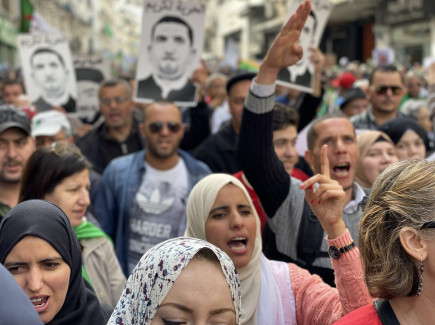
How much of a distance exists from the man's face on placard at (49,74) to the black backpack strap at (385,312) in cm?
598

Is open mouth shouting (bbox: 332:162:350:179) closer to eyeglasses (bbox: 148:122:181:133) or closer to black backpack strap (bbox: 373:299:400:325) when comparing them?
black backpack strap (bbox: 373:299:400:325)

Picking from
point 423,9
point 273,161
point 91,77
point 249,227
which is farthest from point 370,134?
point 423,9

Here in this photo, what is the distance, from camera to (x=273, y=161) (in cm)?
324

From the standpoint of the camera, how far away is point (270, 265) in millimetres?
2881

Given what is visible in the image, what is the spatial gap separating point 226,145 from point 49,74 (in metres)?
3.07

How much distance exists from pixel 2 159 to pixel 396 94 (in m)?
3.65

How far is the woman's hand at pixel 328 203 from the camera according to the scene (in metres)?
2.42

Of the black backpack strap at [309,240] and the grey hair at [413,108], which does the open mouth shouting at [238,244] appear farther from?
the grey hair at [413,108]

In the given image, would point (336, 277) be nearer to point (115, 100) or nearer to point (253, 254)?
point (253, 254)

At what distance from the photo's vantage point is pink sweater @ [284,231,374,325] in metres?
2.33

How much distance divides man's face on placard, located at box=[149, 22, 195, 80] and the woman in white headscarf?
3563mm

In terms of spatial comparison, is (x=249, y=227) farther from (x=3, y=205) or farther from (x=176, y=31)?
(x=176, y=31)

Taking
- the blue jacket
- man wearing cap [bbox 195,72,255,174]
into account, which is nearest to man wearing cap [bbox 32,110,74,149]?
the blue jacket

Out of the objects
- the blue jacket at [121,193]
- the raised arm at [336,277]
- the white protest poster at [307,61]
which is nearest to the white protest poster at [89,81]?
the blue jacket at [121,193]
